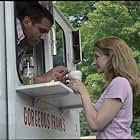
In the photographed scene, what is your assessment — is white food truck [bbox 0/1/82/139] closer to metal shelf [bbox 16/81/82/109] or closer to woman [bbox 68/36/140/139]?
metal shelf [bbox 16/81/82/109]

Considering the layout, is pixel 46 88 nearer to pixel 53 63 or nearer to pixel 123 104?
pixel 123 104

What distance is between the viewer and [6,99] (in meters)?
2.21

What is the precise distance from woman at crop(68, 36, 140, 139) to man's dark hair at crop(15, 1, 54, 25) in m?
0.38

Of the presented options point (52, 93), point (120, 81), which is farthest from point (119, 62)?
point (52, 93)

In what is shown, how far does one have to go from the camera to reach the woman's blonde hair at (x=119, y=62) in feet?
7.04

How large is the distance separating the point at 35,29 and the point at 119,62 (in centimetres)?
62

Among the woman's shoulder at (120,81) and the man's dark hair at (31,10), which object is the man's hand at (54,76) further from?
the woman's shoulder at (120,81)

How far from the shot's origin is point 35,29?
253 cm

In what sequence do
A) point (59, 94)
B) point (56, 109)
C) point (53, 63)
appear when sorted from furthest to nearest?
point (53, 63) < point (56, 109) < point (59, 94)

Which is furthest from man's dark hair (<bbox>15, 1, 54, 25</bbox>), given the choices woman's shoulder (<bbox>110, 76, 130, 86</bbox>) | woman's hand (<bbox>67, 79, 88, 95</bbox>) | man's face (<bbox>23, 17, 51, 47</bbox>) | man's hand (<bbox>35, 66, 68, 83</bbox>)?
woman's shoulder (<bbox>110, 76, 130, 86</bbox>)

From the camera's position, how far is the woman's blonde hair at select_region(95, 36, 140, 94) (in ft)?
7.04

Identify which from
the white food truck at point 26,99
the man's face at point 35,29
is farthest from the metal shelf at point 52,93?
the man's face at point 35,29

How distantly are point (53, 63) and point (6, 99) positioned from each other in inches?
33.7

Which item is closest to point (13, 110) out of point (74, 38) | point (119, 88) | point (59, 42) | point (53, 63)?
point (119, 88)
